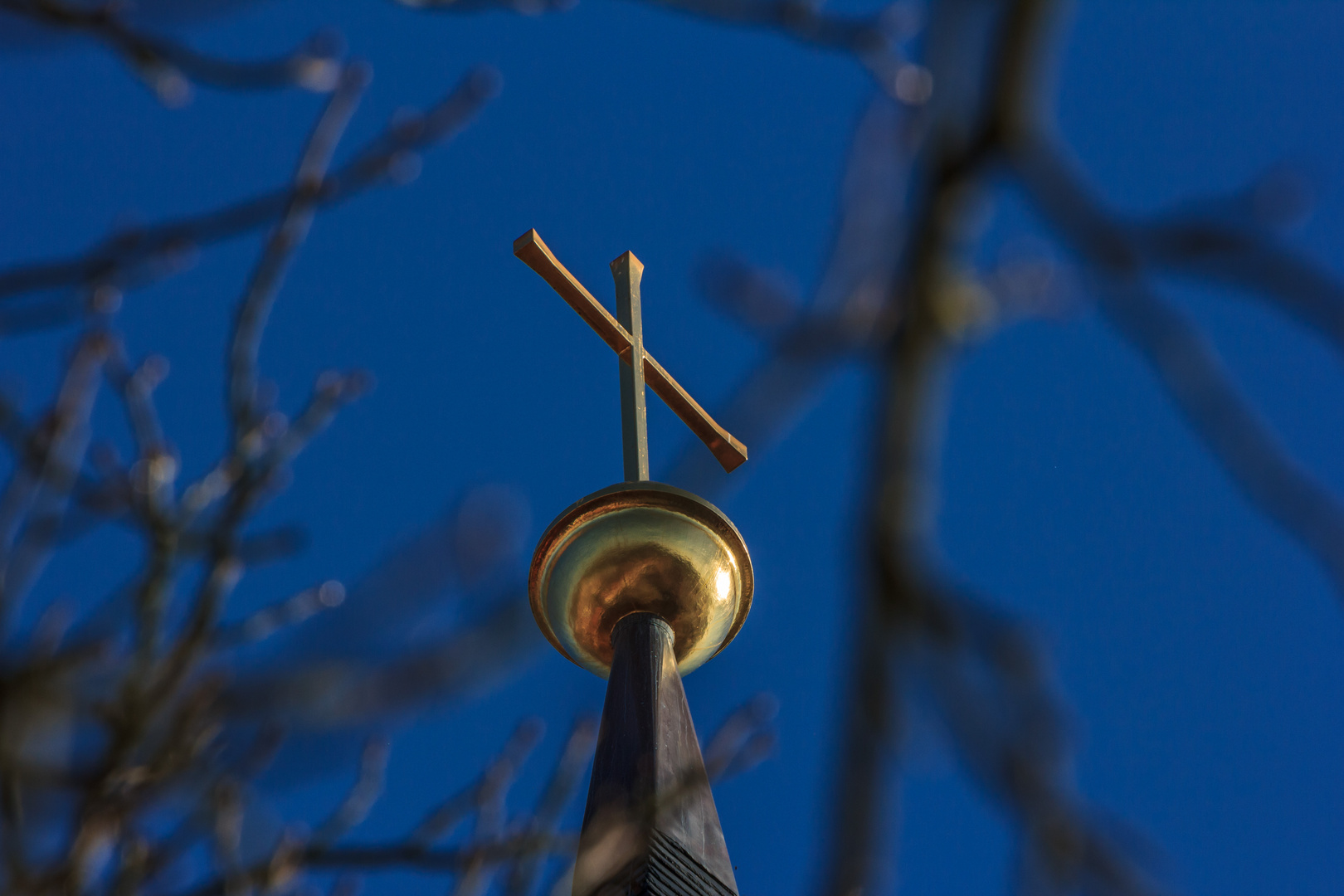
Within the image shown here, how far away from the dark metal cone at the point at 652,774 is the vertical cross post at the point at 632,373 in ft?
3.81

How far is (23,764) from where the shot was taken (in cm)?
281

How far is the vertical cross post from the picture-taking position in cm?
977

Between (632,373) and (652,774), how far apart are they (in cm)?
378

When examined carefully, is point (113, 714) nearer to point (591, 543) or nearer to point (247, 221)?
point (247, 221)

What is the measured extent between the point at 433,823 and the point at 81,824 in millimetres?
1230

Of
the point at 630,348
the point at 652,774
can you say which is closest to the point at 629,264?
the point at 630,348

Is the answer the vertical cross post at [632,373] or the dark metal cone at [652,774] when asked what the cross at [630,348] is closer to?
the vertical cross post at [632,373]

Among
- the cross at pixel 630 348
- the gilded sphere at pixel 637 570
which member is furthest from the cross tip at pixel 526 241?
the gilded sphere at pixel 637 570

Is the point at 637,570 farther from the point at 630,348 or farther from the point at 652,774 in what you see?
the point at 630,348

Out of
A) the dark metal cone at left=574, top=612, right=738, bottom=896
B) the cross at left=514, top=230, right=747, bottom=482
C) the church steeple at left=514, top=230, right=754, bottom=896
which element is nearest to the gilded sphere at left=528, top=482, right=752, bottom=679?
the church steeple at left=514, top=230, right=754, bottom=896

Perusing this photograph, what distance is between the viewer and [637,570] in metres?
8.80

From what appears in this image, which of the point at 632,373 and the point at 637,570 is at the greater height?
the point at 632,373

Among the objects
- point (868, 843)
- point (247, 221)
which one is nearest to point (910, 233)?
point (868, 843)

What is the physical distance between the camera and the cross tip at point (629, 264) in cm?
1119
